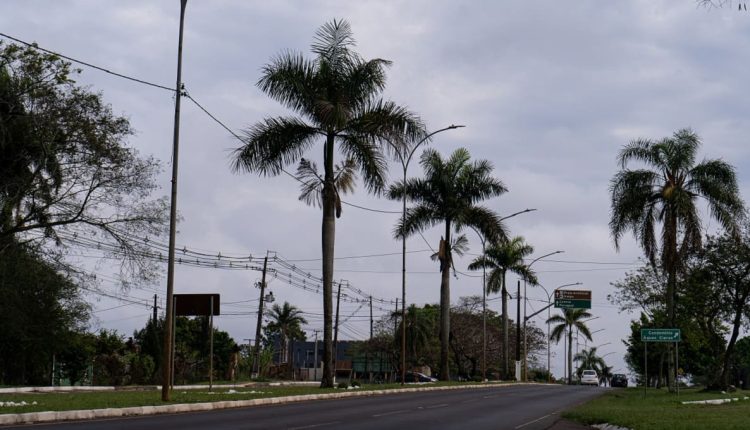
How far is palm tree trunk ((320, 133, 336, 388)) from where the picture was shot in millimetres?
35812

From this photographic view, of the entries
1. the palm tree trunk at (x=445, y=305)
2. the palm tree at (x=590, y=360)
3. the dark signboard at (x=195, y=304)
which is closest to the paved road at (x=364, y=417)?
the dark signboard at (x=195, y=304)

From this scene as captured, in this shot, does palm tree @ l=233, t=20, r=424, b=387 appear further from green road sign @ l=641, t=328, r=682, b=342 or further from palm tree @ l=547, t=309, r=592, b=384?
palm tree @ l=547, t=309, r=592, b=384

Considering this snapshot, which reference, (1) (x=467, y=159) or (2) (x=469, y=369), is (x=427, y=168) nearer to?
(1) (x=467, y=159)

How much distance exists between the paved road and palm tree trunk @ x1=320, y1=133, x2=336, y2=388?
207 inches

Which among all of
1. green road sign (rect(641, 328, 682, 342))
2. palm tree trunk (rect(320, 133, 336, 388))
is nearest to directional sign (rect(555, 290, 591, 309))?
green road sign (rect(641, 328, 682, 342))

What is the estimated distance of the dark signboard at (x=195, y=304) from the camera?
28.9 metres

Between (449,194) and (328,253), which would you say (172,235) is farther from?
(449,194)

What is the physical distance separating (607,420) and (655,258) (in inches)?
977

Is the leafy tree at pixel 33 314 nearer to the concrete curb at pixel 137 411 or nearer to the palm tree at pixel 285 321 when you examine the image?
the concrete curb at pixel 137 411

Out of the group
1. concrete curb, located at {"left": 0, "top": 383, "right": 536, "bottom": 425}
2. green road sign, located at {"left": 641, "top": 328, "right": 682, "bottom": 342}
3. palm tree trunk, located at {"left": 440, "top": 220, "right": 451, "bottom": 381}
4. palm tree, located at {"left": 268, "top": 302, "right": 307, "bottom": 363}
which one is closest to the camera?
concrete curb, located at {"left": 0, "top": 383, "right": 536, "bottom": 425}

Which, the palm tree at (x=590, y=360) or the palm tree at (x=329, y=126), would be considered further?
the palm tree at (x=590, y=360)

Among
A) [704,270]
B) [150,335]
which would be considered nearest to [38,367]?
[150,335]

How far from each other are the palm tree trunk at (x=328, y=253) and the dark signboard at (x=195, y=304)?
292 inches

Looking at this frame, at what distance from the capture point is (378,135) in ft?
123
